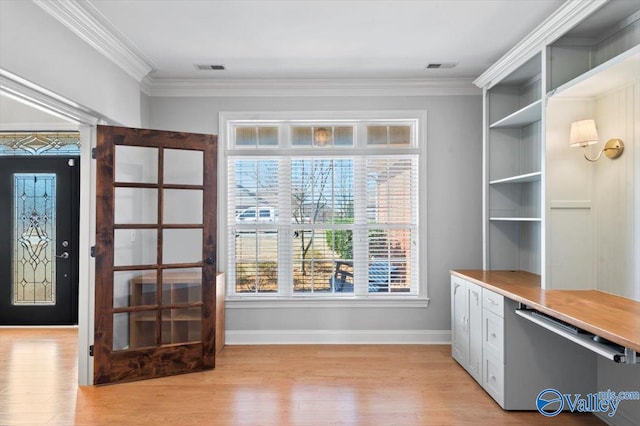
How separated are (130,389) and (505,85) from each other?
4.29 metres

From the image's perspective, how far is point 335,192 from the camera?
439 centimetres

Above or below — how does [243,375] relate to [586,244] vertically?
below

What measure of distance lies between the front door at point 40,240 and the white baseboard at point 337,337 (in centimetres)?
230

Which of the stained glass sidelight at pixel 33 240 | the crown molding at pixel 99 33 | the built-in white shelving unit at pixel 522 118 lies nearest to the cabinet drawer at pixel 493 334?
the built-in white shelving unit at pixel 522 118

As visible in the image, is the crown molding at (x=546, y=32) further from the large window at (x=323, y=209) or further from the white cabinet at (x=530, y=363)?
the white cabinet at (x=530, y=363)

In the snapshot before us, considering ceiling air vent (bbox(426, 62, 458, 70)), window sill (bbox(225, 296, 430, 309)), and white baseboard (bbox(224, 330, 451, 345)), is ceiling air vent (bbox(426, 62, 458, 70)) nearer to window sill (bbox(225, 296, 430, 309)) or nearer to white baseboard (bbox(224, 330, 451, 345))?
window sill (bbox(225, 296, 430, 309))

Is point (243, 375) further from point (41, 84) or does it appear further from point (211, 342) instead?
point (41, 84)

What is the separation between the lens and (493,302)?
2994 millimetres

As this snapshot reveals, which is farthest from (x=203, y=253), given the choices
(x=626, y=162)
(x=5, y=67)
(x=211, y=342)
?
(x=626, y=162)

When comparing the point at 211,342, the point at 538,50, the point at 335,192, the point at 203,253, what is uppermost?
the point at 538,50

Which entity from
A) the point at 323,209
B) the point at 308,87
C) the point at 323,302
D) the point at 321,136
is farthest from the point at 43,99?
the point at 323,302

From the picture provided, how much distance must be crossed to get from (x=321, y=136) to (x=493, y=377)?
2824 mm

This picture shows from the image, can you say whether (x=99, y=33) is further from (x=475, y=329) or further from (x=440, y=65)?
(x=475, y=329)

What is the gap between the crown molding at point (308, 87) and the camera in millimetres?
4277
